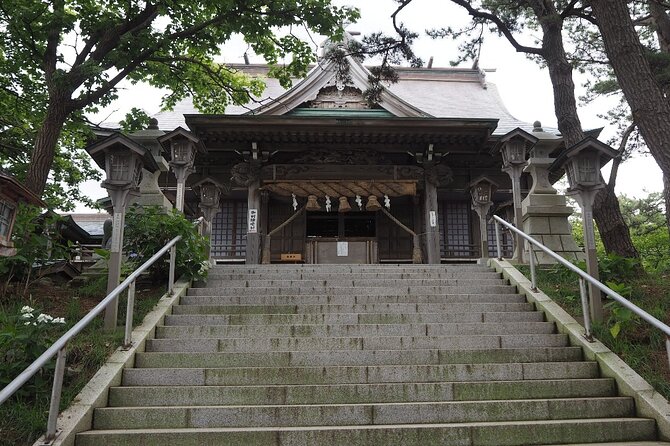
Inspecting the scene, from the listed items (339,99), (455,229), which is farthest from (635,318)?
(339,99)

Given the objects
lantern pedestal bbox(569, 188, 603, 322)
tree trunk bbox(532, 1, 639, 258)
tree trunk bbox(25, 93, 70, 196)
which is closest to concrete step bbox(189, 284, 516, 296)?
lantern pedestal bbox(569, 188, 603, 322)

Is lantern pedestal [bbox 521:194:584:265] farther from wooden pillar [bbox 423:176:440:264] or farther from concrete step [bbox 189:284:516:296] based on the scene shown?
wooden pillar [bbox 423:176:440:264]

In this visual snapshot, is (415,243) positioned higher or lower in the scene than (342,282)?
higher

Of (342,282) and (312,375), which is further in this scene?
(342,282)

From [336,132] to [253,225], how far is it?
121 inches

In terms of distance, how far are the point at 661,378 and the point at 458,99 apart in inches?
589

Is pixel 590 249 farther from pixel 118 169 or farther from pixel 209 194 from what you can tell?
pixel 209 194

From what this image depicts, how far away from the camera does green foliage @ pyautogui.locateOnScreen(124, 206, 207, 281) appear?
6852 mm

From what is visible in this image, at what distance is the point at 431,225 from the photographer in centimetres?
1180

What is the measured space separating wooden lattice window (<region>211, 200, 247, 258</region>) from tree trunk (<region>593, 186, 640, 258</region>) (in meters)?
9.03

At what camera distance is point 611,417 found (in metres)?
4.16

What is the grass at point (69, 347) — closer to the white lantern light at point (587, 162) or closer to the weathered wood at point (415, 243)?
the white lantern light at point (587, 162)

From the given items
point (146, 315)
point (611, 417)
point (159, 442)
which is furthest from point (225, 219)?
point (611, 417)

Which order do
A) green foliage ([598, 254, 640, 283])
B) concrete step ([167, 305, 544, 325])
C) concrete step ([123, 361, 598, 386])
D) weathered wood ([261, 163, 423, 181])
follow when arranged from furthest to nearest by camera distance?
weathered wood ([261, 163, 423, 181]) < green foliage ([598, 254, 640, 283]) < concrete step ([167, 305, 544, 325]) < concrete step ([123, 361, 598, 386])
